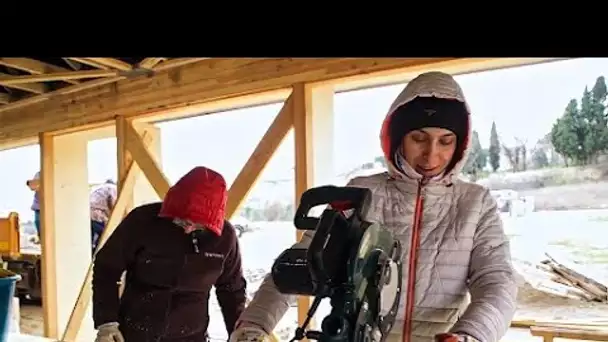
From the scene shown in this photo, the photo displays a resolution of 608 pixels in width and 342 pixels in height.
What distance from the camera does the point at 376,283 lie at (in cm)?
102

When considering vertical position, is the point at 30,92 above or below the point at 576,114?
above

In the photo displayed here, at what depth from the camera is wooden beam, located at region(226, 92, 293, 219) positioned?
10.5 feet

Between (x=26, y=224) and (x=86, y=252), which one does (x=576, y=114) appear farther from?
(x=26, y=224)

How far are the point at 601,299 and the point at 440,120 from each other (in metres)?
2.40

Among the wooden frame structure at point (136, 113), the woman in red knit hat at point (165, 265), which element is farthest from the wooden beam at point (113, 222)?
the woman in red knit hat at point (165, 265)

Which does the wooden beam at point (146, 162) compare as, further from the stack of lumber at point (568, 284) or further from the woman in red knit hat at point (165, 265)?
the stack of lumber at point (568, 284)

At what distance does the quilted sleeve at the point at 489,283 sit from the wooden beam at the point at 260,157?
193cm

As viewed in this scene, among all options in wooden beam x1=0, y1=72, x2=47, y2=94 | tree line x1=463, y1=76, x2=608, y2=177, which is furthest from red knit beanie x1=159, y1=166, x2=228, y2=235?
wooden beam x1=0, y1=72, x2=47, y2=94

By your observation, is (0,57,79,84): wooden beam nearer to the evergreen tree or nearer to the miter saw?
the evergreen tree

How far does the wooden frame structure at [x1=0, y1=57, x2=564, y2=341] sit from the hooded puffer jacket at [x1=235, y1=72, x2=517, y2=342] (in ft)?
1.32

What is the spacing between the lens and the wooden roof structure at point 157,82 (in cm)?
286

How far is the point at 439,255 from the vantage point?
1273 millimetres

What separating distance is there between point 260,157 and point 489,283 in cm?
223
